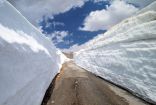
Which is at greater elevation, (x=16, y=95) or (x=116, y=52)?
(x=116, y=52)

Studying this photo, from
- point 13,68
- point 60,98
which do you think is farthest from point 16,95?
point 60,98

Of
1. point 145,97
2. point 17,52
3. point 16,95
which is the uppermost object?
point 17,52

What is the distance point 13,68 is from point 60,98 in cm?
387

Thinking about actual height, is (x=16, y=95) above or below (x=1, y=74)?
below

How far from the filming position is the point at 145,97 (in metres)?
8.26

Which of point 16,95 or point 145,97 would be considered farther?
point 145,97

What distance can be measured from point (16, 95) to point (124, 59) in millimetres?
7096

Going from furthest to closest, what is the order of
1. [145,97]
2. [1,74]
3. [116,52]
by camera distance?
[116,52] → [145,97] → [1,74]

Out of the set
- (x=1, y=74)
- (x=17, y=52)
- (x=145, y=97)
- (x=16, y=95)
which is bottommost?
(x=145, y=97)

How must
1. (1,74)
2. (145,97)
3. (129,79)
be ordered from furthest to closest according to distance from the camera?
(129,79) → (145,97) → (1,74)

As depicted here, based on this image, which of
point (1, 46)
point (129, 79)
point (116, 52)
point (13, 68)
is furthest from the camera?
point (116, 52)

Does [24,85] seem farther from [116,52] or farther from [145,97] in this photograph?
[116,52]

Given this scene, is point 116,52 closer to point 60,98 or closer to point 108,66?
point 108,66

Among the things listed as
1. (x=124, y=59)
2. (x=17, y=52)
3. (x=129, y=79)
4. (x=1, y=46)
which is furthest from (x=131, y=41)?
(x=1, y=46)
